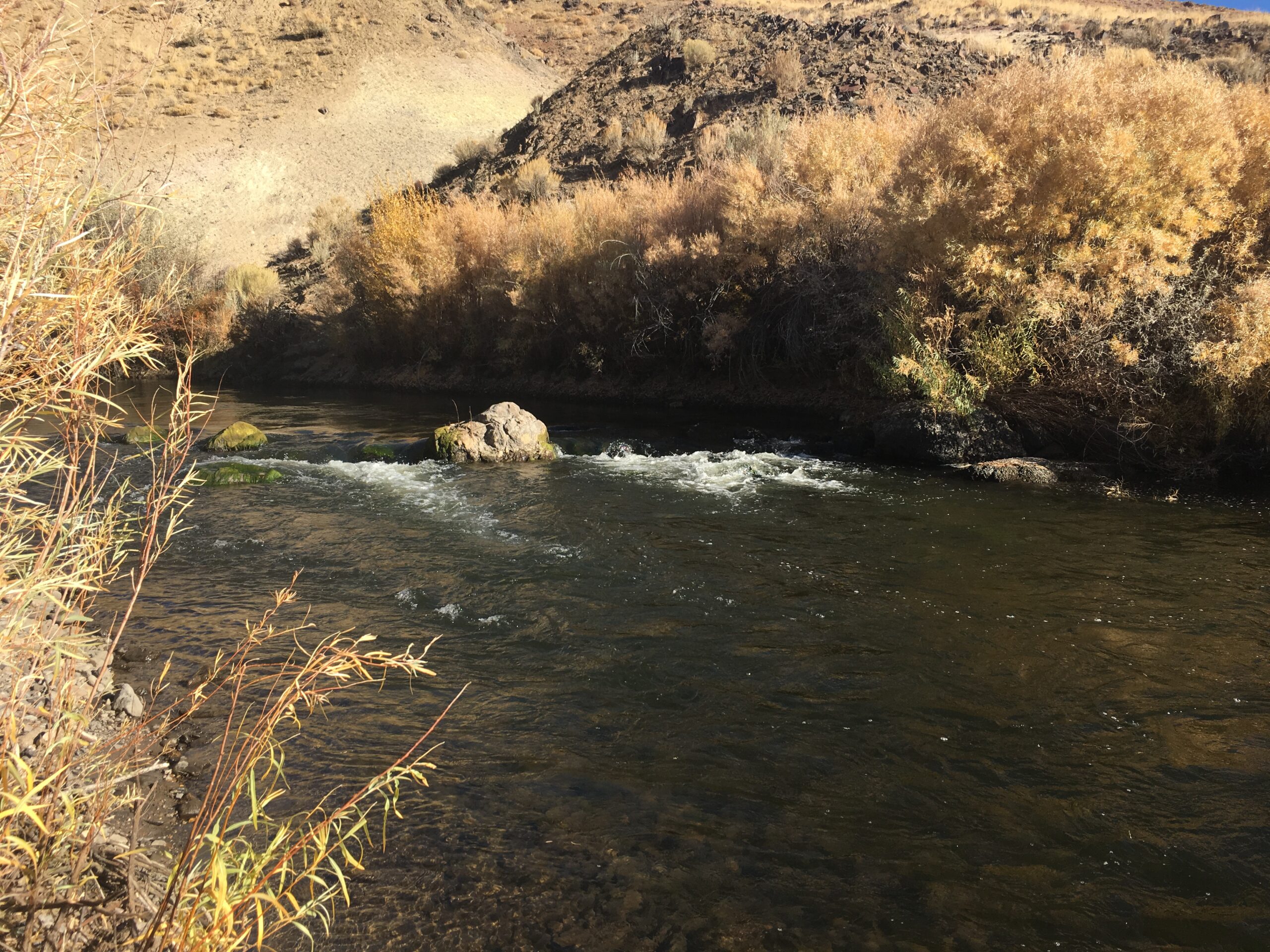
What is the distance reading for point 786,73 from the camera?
3494 cm

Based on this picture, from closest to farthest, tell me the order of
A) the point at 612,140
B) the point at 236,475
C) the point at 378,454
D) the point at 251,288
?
the point at 236,475 → the point at 378,454 → the point at 251,288 → the point at 612,140

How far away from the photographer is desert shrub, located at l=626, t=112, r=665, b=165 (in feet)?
113

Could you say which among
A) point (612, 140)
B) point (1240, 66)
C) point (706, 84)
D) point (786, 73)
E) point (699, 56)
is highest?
point (699, 56)

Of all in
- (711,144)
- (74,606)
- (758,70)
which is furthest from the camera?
(758,70)

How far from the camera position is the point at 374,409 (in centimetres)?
2206

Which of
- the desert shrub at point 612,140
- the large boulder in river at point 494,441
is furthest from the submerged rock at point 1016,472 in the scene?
the desert shrub at point 612,140

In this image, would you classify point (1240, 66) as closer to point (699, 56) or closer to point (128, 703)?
point (699, 56)

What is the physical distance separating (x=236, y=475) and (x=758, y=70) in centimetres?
3249

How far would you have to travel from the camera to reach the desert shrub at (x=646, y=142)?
3431cm

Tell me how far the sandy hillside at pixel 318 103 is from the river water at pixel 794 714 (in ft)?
104

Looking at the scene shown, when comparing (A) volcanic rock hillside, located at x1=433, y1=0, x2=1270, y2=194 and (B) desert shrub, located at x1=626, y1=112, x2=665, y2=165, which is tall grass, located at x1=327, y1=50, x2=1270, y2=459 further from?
(B) desert shrub, located at x1=626, y1=112, x2=665, y2=165

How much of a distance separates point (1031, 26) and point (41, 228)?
154ft

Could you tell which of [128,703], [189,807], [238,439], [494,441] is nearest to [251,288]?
[238,439]

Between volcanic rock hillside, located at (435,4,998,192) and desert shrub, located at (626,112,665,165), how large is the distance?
0.15 metres
